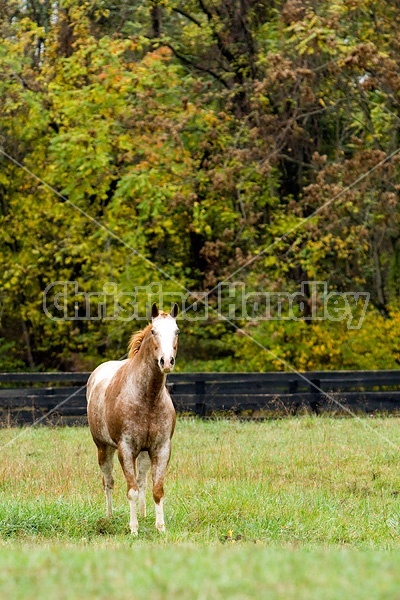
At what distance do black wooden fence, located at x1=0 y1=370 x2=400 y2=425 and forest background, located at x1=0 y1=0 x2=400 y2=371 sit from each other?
6.62 ft

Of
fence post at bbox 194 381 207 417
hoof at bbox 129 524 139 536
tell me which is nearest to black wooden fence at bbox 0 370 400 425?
fence post at bbox 194 381 207 417

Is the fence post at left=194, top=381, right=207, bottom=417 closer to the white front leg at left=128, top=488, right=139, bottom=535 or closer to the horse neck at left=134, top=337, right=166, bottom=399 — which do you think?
the horse neck at left=134, top=337, right=166, bottom=399

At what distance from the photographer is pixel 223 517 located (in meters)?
8.73

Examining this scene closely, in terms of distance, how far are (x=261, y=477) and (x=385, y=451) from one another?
7.80 feet

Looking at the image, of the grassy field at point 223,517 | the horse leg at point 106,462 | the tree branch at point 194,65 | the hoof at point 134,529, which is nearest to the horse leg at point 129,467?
the hoof at point 134,529

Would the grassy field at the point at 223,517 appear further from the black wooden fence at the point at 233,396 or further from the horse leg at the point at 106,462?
the black wooden fence at the point at 233,396

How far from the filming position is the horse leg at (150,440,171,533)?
855 cm

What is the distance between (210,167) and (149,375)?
1334 centimetres

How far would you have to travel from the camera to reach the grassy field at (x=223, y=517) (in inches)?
182

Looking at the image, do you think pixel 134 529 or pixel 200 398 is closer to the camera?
pixel 134 529

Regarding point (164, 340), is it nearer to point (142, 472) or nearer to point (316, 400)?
point (142, 472)

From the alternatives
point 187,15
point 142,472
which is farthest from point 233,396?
point 187,15

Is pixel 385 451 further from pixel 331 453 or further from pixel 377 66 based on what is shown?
pixel 377 66

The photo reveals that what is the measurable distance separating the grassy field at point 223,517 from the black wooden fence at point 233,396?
3.71 feet
